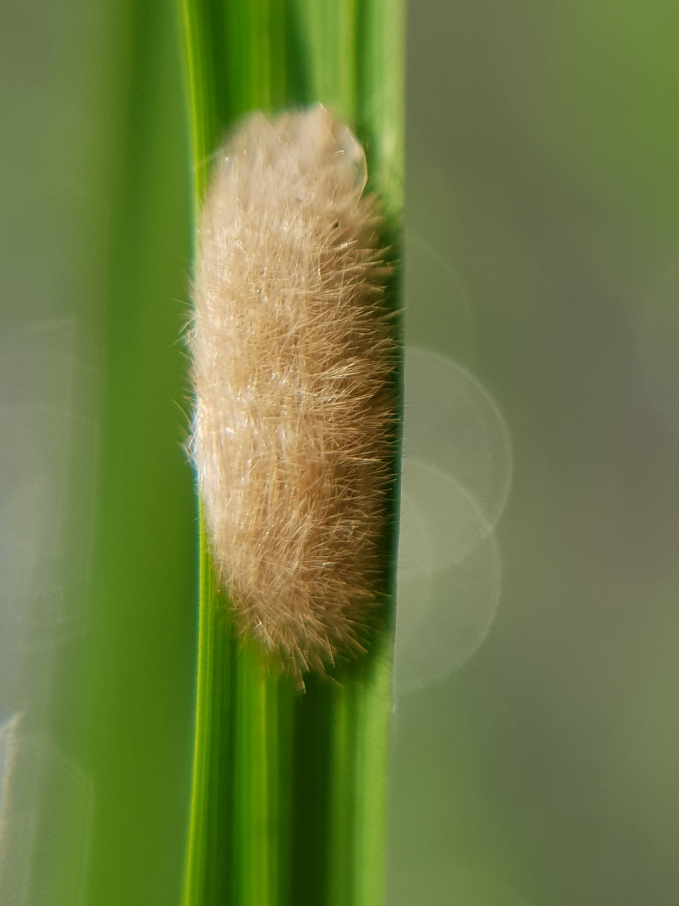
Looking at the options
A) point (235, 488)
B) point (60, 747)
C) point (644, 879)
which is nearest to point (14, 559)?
point (60, 747)

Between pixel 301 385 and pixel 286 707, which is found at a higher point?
pixel 301 385

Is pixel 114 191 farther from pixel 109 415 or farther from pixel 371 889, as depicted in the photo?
pixel 371 889

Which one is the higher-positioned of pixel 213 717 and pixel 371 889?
pixel 213 717
